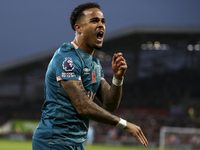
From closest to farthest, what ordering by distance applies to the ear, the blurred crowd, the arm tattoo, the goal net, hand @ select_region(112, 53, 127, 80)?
the arm tattoo < hand @ select_region(112, 53, 127, 80) < the ear < the goal net < the blurred crowd

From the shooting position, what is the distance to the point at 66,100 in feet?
11.2

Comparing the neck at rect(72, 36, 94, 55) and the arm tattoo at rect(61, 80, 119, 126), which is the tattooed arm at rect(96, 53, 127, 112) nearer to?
the neck at rect(72, 36, 94, 55)

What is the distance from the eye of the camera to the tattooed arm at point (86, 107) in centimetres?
324

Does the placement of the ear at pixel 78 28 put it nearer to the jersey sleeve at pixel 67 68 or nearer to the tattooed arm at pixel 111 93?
the jersey sleeve at pixel 67 68

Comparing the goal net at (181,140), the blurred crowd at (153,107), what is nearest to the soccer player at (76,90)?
the goal net at (181,140)

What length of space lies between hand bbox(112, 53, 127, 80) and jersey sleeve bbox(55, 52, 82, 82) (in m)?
0.36

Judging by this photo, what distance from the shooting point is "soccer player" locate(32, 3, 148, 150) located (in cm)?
327

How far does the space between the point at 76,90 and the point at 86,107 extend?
0.56 ft

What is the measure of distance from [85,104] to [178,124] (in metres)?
24.6

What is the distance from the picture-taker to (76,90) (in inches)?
128

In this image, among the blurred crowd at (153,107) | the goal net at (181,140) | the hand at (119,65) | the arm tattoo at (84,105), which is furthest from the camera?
the blurred crowd at (153,107)

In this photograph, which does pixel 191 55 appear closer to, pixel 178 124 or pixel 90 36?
pixel 178 124

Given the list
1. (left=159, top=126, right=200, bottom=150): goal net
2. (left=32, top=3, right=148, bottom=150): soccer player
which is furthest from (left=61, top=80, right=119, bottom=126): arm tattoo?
(left=159, top=126, right=200, bottom=150): goal net

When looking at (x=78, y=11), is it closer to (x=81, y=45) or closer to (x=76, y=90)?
(x=81, y=45)
